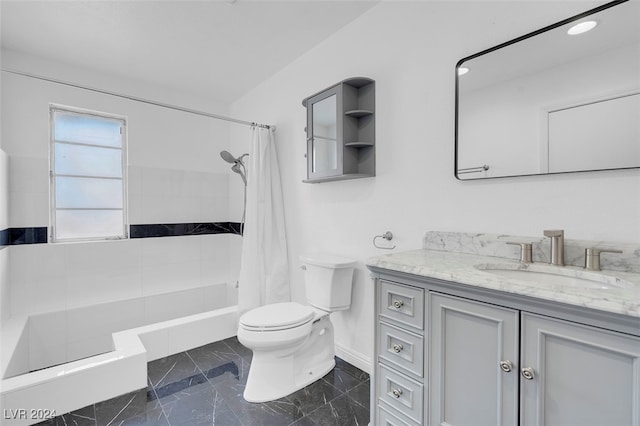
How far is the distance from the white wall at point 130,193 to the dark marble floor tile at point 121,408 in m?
1.33

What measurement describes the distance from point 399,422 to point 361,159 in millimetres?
1480

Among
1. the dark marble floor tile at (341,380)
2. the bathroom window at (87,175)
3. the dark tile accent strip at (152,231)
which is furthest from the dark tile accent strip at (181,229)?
the dark marble floor tile at (341,380)

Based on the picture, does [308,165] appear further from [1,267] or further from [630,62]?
[1,267]

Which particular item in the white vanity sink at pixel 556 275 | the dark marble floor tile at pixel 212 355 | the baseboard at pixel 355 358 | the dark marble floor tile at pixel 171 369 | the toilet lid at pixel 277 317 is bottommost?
the dark marble floor tile at pixel 171 369

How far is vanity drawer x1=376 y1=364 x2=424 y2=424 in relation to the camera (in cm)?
119

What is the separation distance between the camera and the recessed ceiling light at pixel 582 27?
1171 millimetres

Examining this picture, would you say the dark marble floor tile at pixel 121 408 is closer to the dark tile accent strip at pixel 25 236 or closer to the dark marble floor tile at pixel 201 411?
the dark marble floor tile at pixel 201 411

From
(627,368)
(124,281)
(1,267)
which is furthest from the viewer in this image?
(124,281)

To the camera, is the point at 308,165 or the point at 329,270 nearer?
the point at 329,270

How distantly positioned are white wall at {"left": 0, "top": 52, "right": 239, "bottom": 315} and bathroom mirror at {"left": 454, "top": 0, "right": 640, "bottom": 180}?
285cm

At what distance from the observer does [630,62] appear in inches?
42.8

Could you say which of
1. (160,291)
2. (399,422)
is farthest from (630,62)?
(160,291)

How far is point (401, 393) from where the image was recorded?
4.13 ft

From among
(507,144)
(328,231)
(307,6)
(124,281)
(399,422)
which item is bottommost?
(399,422)
